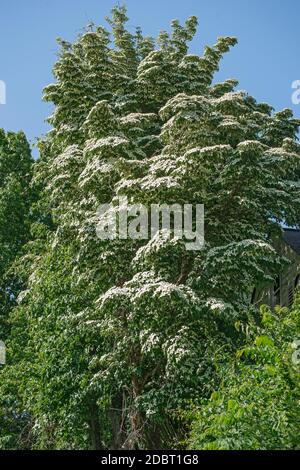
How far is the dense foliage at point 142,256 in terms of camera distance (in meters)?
17.8

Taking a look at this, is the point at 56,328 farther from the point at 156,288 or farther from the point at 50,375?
the point at 156,288

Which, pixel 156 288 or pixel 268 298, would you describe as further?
pixel 268 298

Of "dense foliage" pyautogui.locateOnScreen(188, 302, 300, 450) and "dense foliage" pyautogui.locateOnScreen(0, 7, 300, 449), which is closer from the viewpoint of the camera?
"dense foliage" pyautogui.locateOnScreen(188, 302, 300, 450)

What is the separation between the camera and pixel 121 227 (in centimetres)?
1855

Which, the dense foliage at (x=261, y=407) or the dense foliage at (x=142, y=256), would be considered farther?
the dense foliage at (x=142, y=256)

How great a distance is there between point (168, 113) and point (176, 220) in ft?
12.5

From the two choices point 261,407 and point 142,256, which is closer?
point 261,407

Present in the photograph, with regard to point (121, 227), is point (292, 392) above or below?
below

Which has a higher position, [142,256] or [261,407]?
[142,256]

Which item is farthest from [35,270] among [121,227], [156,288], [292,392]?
[292,392]

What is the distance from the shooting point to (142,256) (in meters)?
17.9

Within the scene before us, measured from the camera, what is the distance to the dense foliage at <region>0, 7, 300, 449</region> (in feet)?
58.5
